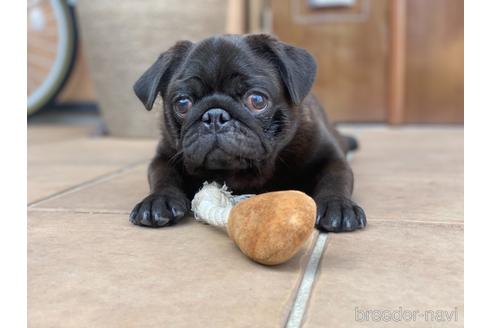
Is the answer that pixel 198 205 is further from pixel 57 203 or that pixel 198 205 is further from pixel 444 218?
pixel 444 218

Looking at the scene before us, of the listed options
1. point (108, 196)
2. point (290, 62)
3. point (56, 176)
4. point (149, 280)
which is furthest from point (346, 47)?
point (149, 280)

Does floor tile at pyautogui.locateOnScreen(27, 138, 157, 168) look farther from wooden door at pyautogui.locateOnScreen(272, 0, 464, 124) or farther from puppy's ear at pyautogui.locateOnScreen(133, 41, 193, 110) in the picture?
wooden door at pyautogui.locateOnScreen(272, 0, 464, 124)

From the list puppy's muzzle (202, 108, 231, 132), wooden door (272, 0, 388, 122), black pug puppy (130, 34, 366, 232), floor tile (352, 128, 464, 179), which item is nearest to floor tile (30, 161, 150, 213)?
black pug puppy (130, 34, 366, 232)

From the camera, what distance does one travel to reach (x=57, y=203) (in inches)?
68.1

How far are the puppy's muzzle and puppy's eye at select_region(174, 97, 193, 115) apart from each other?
0.40ft

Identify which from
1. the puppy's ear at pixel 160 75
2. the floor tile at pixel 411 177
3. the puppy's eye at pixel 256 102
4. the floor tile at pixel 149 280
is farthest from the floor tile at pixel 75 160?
the floor tile at pixel 411 177

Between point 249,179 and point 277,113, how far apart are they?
0.68 ft

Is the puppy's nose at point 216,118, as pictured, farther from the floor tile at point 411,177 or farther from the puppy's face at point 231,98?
the floor tile at point 411,177

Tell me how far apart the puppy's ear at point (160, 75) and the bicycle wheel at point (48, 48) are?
296 cm

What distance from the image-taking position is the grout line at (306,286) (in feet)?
2.96

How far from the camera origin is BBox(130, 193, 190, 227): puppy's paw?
4.66 ft

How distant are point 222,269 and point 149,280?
0.47 ft

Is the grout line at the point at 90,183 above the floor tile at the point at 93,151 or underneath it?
above

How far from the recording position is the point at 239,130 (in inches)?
59.5
